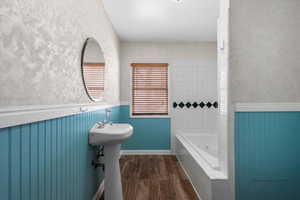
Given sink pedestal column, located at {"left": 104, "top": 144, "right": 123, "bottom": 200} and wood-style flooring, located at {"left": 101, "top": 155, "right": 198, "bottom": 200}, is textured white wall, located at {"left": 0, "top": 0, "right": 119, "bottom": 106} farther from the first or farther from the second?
wood-style flooring, located at {"left": 101, "top": 155, "right": 198, "bottom": 200}

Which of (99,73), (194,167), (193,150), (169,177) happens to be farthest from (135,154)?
(99,73)

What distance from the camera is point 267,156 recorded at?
2.02m

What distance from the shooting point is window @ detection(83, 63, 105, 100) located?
2.05 metres

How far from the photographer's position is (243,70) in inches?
78.8

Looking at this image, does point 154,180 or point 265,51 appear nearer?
point 265,51

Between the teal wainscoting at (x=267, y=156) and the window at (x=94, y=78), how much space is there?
Result: 148 centimetres

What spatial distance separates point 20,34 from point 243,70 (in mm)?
1814

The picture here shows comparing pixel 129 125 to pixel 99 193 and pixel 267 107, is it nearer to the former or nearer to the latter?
pixel 99 193

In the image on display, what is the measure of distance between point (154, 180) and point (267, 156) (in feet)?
5.02

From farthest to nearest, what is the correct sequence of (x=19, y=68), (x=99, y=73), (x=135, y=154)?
(x=135, y=154) → (x=99, y=73) → (x=19, y=68)

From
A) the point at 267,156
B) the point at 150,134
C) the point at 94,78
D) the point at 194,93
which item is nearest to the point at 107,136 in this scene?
the point at 94,78

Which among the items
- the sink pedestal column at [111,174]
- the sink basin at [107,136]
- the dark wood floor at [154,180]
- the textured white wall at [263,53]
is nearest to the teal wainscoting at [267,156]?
the textured white wall at [263,53]

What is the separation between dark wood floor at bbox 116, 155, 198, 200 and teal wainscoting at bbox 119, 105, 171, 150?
341mm

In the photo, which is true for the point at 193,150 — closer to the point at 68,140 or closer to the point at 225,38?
the point at 225,38
